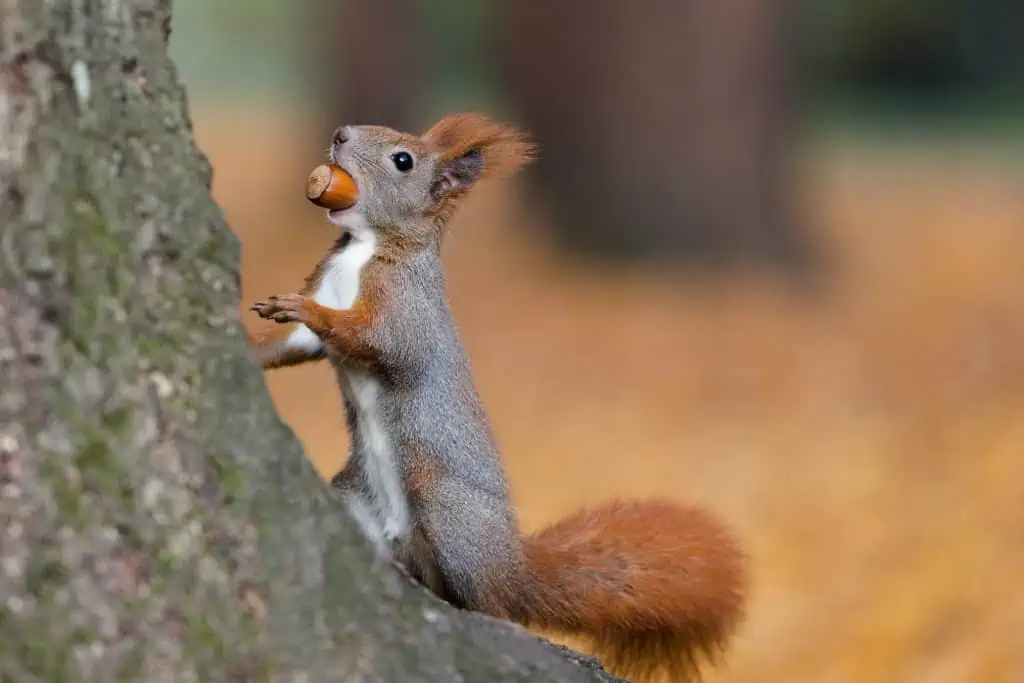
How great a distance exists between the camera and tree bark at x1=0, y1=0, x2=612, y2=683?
3.70 feet

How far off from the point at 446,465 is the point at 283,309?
0.25m

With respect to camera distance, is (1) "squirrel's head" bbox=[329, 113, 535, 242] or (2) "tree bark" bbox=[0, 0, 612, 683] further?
(1) "squirrel's head" bbox=[329, 113, 535, 242]

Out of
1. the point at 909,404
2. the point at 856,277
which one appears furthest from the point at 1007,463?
the point at 856,277

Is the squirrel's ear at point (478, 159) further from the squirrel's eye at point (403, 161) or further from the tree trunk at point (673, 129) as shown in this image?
the tree trunk at point (673, 129)

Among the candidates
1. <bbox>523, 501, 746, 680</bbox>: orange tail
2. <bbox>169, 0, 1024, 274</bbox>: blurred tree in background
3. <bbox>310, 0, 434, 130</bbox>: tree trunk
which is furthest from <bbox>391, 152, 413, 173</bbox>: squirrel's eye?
<bbox>310, 0, 434, 130</bbox>: tree trunk

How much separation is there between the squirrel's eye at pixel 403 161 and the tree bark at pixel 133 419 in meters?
0.49

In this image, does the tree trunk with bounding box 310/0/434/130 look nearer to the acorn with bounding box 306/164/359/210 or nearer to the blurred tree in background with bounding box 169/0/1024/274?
the blurred tree in background with bounding box 169/0/1024/274

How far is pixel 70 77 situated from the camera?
1135mm

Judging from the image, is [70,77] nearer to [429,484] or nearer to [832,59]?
[429,484]

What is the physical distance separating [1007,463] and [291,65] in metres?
5.19

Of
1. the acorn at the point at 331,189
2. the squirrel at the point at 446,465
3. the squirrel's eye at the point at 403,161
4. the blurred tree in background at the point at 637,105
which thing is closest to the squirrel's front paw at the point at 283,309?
the squirrel at the point at 446,465

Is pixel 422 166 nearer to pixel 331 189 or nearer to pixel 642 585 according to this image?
pixel 331 189

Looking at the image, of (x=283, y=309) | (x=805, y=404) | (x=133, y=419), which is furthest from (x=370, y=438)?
(x=805, y=404)

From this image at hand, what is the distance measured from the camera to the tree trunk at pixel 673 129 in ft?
16.7
